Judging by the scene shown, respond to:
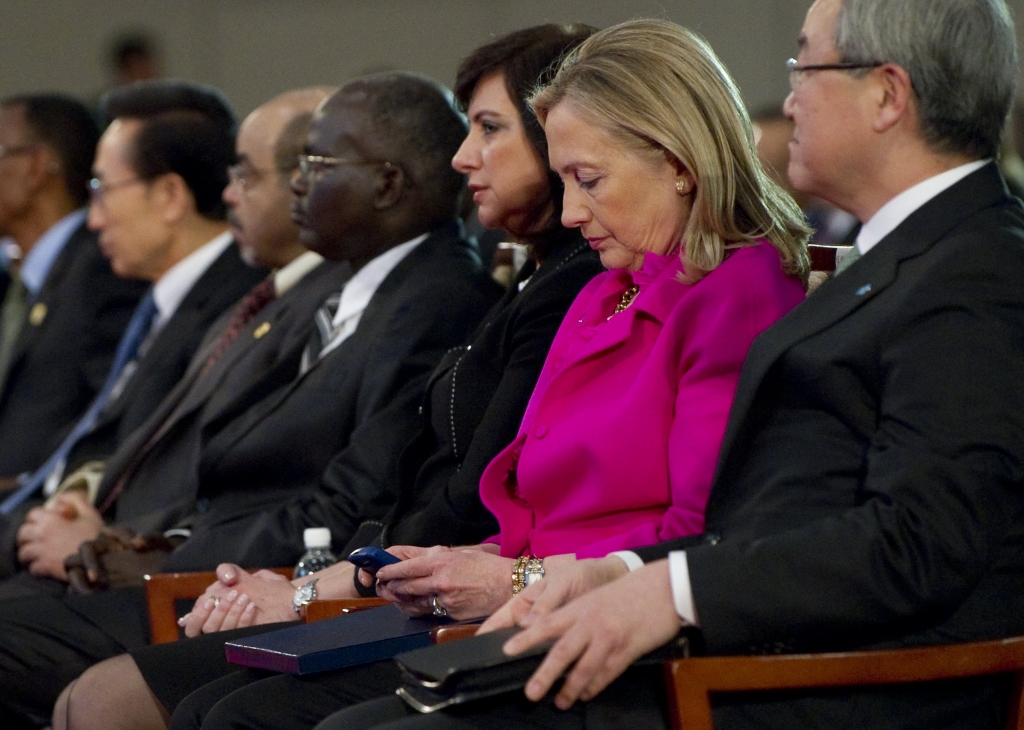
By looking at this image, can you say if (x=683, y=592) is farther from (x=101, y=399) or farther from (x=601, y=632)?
(x=101, y=399)

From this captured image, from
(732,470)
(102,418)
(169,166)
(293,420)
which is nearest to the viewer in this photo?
(732,470)

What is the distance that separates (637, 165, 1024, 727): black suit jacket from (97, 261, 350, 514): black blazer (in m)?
1.70

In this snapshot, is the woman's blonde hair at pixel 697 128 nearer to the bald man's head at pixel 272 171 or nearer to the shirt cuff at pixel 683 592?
the shirt cuff at pixel 683 592

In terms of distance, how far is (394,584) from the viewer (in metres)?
2.16

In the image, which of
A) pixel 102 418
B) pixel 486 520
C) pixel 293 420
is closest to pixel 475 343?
pixel 486 520

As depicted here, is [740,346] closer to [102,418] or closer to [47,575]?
[47,575]

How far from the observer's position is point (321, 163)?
328 cm

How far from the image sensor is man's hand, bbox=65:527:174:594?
3174 mm

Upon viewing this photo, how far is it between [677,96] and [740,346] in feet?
1.44

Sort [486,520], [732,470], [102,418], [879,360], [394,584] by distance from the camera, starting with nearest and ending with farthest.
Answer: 1. [879,360]
2. [732,470]
3. [394,584]
4. [486,520]
5. [102,418]

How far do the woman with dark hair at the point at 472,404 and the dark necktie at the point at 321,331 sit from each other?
0.56m

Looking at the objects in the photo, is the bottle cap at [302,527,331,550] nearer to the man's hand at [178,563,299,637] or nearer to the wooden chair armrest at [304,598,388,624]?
the man's hand at [178,563,299,637]

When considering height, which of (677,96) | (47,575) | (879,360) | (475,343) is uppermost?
(677,96)

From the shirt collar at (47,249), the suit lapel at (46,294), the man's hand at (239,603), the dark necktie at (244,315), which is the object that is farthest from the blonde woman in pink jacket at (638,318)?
the shirt collar at (47,249)
